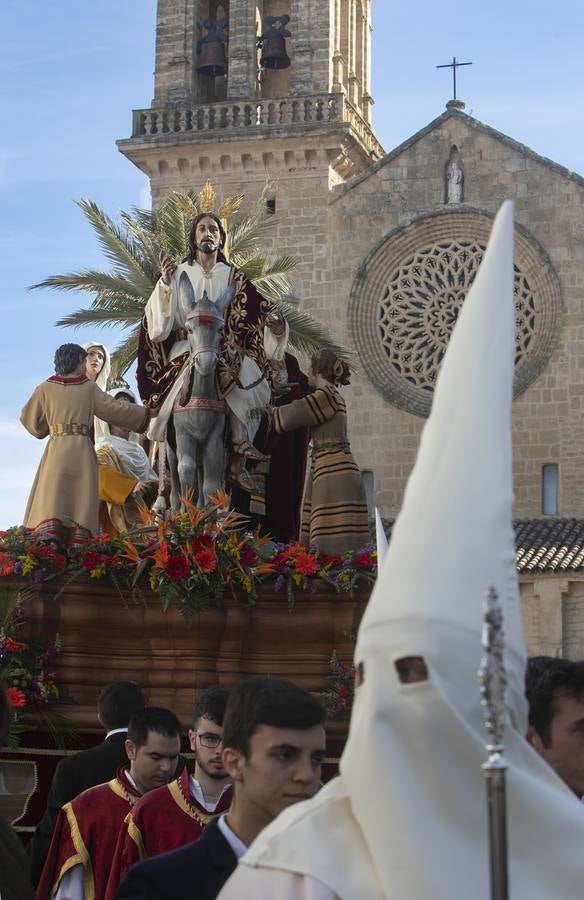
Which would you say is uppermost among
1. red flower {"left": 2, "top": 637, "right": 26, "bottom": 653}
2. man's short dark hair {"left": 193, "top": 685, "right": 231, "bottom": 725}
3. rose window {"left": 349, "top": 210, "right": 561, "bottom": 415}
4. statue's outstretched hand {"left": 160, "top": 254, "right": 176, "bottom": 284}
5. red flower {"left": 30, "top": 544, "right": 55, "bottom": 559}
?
rose window {"left": 349, "top": 210, "right": 561, "bottom": 415}

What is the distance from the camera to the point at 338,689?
10758 millimetres

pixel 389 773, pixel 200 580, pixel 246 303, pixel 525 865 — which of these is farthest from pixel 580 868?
pixel 246 303

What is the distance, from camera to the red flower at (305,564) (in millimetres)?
10875

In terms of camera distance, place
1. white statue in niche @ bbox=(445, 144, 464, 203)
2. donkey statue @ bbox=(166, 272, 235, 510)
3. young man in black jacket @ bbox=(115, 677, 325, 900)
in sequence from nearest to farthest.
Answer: young man in black jacket @ bbox=(115, 677, 325, 900), donkey statue @ bbox=(166, 272, 235, 510), white statue in niche @ bbox=(445, 144, 464, 203)

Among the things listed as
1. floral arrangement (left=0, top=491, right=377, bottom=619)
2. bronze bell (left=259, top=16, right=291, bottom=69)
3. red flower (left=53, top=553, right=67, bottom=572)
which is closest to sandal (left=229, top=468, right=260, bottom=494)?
floral arrangement (left=0, top=491, right=377, bottom=619)

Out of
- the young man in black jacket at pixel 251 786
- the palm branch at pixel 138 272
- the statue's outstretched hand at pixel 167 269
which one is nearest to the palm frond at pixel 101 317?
the palm branch at pixel 138 272

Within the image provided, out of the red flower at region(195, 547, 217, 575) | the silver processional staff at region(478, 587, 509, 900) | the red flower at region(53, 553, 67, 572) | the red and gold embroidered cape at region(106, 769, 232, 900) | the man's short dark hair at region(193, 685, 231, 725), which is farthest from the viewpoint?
the red flower at region(53, 553, 67, 572)

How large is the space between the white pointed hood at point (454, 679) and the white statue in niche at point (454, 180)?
36.6m

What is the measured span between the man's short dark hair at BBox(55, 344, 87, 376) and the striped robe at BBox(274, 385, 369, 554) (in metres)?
1.55

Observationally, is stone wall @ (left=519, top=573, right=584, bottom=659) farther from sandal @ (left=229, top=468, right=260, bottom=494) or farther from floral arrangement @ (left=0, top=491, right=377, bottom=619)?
floral arrangement @ (left=0, top=491, right=377, bottom=619)

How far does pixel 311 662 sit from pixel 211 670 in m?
0.63

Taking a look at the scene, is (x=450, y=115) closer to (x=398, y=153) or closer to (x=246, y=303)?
(x=398, y=153)

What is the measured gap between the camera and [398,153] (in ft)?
130

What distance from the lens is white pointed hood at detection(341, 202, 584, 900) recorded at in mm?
3092
